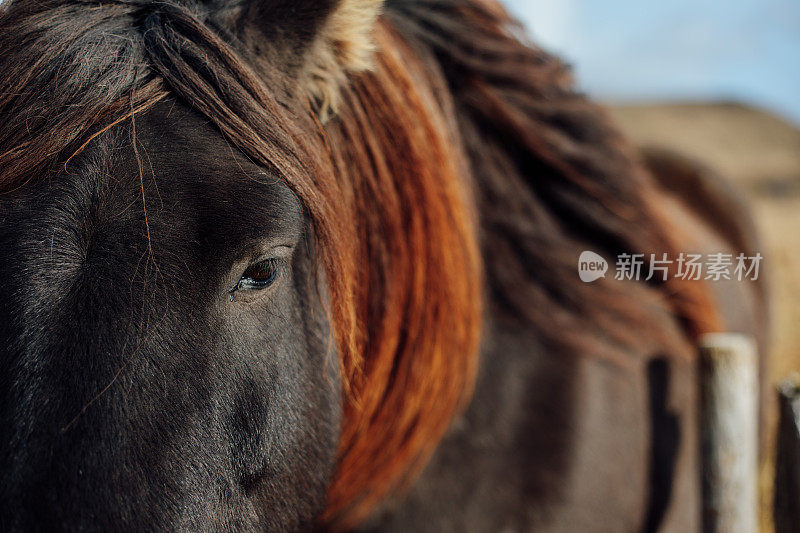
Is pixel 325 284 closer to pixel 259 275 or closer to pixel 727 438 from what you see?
pixel 259 275

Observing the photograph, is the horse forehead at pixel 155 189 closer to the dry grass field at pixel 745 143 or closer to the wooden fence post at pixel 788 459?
the wooden fence post at pixel 788 459

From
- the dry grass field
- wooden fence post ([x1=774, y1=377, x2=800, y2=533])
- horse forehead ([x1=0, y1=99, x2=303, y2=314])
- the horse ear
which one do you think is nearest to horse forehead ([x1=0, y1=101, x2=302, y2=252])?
horse forehead ([x1=0, y1=99, x2=303, y2=314])

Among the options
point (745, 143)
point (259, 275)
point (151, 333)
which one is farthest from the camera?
point (745, 143)

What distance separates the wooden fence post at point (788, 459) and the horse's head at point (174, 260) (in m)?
1.07

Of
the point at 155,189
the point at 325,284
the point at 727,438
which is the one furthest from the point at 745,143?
the point at 155,189

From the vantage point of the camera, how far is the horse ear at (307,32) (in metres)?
1.15

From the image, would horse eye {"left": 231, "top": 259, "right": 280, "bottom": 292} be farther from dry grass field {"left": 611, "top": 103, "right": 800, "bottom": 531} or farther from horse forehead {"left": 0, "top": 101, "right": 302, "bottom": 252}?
dry grass field {"left": 611, "top": 103, "right": 800, "bottom": 531}

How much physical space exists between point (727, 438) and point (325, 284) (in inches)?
49.2

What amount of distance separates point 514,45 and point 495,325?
0.85 m

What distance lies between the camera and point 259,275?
3.41ft

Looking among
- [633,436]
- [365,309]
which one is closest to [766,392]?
[633,436]

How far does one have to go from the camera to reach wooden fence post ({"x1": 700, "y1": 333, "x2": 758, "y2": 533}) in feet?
5.59

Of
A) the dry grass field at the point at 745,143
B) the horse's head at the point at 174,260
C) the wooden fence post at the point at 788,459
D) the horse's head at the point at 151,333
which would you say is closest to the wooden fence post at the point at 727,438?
the wooden fence post at the point at 788,459

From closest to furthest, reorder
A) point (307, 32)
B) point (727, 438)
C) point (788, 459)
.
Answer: point (307, 32), point (788, 459), point (727, 438)
